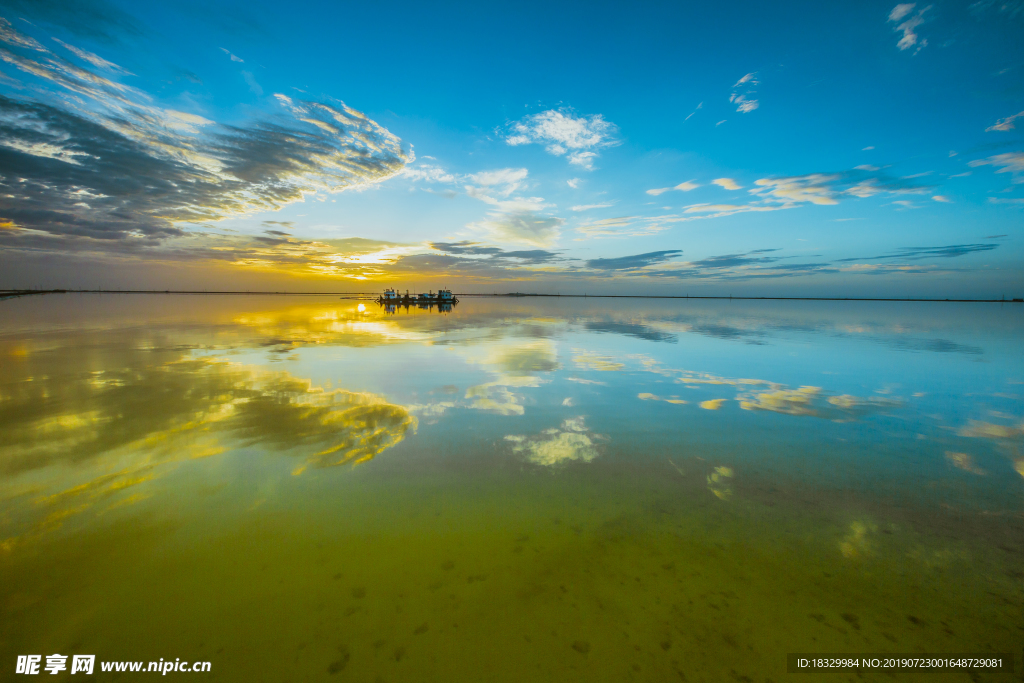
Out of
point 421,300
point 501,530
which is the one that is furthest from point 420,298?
point 501,530

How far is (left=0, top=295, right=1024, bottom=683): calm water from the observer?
4141mm

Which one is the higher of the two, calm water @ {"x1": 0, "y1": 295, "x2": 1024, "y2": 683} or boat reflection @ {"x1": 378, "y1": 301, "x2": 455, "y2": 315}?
calm water @ {"x1": 0, "y1": 295, "x2": 1024, "y2": 683}

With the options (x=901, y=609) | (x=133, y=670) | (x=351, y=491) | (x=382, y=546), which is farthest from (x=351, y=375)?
(x=901, y=609)

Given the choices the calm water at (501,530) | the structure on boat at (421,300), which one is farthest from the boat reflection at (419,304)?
the calm water at (501,530)

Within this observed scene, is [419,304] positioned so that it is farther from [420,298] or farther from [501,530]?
[501,530]

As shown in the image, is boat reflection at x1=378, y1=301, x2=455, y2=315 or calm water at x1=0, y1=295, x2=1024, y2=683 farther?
boat reflection at x1=378, y1=301, x2=455, y2=315

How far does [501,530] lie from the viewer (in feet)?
19.7

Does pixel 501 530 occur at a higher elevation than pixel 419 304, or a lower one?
higher

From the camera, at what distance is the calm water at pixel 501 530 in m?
4.14

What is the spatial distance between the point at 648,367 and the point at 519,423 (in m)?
10.2

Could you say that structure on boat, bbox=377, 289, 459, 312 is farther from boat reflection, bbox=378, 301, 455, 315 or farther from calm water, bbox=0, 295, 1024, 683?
calm water, bbox=0, 295, 1024, 683

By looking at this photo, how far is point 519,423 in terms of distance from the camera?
10.8m

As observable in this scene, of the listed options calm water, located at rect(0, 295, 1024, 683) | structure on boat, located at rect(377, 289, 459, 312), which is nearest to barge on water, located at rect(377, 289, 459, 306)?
structure on boat, located at rect(377, 289, 459, 312)

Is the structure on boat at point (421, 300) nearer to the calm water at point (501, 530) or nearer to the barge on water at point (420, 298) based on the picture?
the barge on water at point (420, 298)
